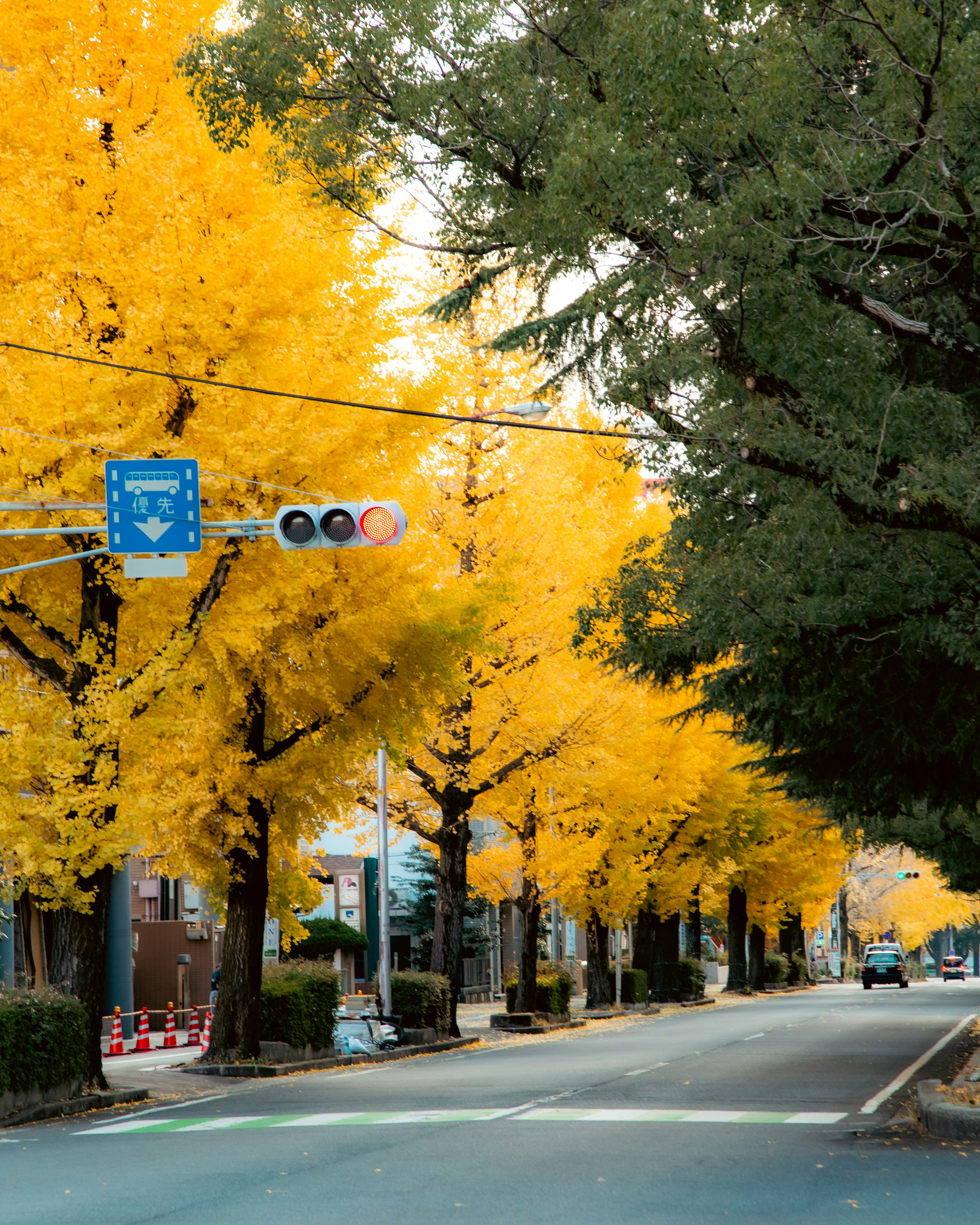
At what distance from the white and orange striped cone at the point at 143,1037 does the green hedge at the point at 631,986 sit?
1939 centimetres

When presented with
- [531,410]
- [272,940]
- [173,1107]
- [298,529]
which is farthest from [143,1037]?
[298,529]

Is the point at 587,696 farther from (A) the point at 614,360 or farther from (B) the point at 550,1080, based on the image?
(A) the point at 614,360

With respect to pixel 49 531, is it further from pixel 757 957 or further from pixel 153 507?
pixel 757 957

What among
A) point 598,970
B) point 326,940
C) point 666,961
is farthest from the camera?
point 666,961

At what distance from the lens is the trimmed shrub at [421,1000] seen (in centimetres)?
2639

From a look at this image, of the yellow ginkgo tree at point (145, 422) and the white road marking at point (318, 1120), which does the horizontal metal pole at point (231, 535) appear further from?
the white road marking at point (318, 1120)

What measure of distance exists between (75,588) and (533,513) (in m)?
10.6

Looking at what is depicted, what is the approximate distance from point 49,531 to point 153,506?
3.27ft

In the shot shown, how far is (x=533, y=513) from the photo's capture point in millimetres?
25078

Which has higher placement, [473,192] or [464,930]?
[473,192]

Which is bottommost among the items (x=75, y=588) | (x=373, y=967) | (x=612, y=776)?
(x=373, y=967)

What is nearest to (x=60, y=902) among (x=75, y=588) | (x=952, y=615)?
(x=75, y=588)

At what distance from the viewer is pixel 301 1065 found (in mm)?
20172

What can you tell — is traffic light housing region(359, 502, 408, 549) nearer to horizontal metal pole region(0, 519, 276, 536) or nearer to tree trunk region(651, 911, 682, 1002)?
horizontal metal pole region(0, 519, 276, 536)
